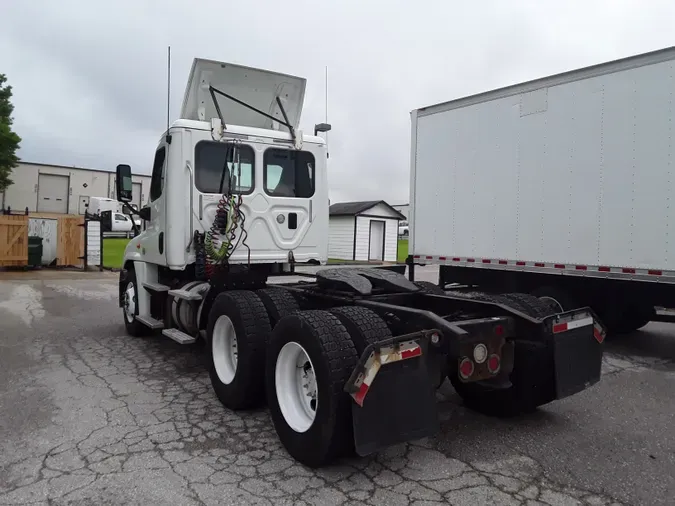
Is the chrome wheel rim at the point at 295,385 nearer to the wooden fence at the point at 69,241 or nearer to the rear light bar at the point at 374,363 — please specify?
the rear light bar at the point at 374,363

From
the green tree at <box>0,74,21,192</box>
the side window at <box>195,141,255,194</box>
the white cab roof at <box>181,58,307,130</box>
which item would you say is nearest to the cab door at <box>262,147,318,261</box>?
the side window at <box>195,141,255,194</box>

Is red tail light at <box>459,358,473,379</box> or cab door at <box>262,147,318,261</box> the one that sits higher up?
cab door at <box>262,147,318,261</box>

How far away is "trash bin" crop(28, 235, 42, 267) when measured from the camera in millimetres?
18859

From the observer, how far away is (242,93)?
6691mm

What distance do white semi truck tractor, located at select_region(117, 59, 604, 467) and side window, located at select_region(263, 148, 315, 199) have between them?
0.05 feet

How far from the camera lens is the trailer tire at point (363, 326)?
3518mm

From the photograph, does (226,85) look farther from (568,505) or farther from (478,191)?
(568,505)

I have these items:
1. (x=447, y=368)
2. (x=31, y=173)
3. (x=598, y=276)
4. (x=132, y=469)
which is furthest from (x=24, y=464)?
(x=31, y=173)

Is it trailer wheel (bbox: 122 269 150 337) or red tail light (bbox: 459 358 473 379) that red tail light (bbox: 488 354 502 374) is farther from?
trailer wheel (bbox: 122 269 150 337)

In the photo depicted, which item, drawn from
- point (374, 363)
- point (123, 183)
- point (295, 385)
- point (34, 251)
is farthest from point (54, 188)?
point (374, 363)

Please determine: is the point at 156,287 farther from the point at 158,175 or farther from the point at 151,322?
the point at 158,175

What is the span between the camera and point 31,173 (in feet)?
161

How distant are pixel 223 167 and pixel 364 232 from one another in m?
21.9

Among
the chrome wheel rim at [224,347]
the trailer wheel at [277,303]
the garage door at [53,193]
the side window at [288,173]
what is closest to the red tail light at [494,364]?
the trailer wheel at [277,303]
